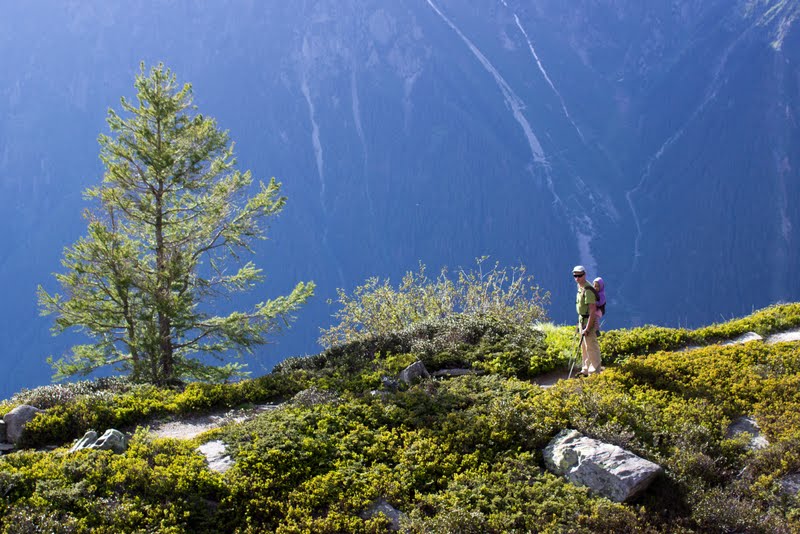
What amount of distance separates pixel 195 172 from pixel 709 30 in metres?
180

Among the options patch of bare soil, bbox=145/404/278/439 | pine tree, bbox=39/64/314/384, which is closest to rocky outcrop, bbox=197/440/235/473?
patch of bare soil, bbox=145/404/278/439

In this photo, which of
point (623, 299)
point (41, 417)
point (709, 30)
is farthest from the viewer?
point (709, 30)

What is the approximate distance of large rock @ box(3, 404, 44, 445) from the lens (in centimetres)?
905

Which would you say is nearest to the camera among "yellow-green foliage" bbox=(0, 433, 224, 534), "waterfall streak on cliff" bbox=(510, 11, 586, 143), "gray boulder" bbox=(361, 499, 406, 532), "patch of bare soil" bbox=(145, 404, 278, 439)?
"yellow-green foliage" bbox=(0, 433, 224, 534)

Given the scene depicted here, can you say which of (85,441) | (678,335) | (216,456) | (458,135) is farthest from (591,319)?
(458,135)

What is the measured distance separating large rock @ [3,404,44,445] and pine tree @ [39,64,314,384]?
625cm

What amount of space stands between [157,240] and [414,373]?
1023 centimetres

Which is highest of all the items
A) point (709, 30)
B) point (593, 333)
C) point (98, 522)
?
point (709, 30)

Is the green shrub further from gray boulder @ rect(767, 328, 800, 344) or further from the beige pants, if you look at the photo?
the beige pants

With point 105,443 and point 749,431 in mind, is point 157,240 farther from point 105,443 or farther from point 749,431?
point 749,431

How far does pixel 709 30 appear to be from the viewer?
6304 inches

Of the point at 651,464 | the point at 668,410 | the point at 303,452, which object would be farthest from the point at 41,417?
the point at 668,410

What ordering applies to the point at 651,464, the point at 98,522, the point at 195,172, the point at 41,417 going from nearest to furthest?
the point at 98,522 → the point at 651,464 → the point at 41,417 → the point at 195,172

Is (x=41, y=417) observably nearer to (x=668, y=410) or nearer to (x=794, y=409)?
(x=668, y=410)
